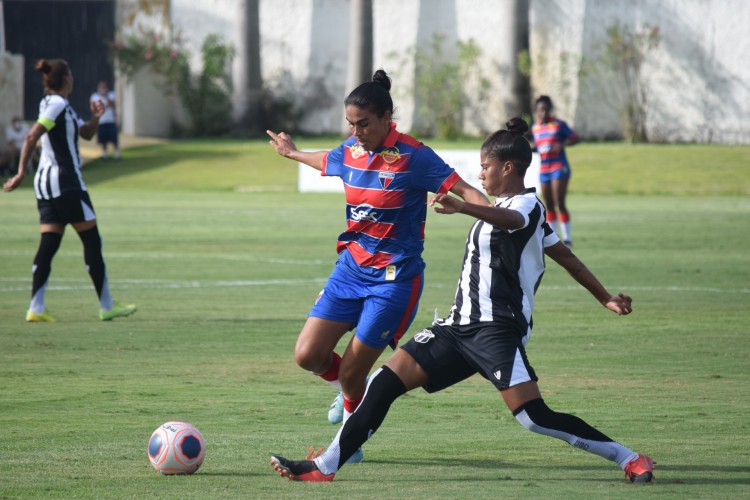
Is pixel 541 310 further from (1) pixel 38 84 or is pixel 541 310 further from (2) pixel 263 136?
(1) pixel 38 84

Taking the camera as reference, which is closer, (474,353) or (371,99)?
(474,353)

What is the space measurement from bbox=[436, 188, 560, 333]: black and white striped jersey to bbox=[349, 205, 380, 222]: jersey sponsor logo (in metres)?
0.79

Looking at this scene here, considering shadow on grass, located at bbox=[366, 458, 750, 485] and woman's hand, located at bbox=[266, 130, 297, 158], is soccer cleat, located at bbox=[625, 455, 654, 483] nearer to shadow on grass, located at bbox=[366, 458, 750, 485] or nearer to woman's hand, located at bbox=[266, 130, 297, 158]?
shadow on grass, located at bbox=[366, 458, 750, 485]

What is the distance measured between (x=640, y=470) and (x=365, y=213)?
198 cm

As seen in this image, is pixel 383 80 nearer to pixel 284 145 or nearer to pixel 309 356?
pixel 284 145

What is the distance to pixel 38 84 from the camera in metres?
50.0

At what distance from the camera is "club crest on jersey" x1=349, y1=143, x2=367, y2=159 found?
689 centimetres

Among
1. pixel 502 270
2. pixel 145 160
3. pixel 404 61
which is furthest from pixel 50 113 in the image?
pixel 404 61

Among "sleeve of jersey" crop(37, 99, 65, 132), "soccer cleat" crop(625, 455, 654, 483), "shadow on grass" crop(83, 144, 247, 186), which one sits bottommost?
"shadow on grass" crop(83, 144, 247, 186)

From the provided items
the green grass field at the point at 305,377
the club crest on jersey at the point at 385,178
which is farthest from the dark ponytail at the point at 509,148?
the green grass field at the point at 305,377

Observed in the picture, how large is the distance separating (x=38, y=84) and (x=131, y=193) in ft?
62.5

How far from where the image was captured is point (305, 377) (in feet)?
30.5

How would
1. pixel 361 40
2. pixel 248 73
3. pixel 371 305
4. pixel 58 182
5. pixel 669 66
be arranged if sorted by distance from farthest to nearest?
1. pixel 248 73
2. pixel 669 66
3. pixel 361 40
4. pixel 58 182
5. pixel 371 305

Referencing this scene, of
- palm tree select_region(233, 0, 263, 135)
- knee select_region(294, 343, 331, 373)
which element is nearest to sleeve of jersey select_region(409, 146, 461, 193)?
knee select_region(294, 343, 331, 373)
